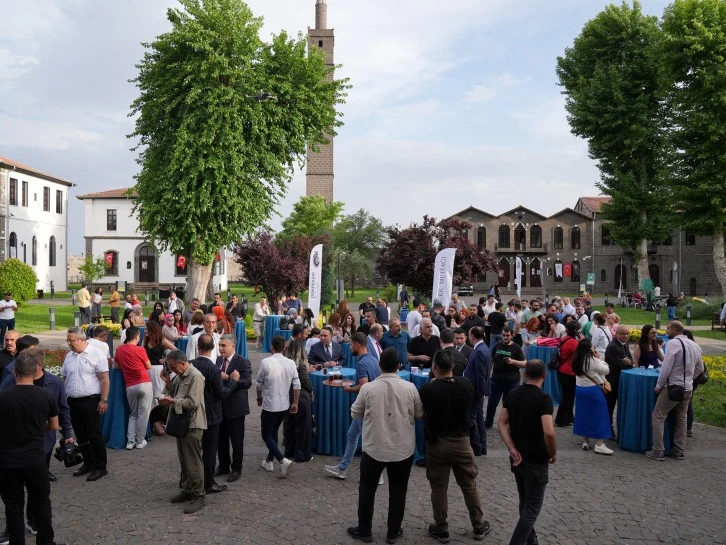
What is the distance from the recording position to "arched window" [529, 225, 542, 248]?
200ft

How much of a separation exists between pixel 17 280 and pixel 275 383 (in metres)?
29.1

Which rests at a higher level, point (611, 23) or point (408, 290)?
point (611, 23)

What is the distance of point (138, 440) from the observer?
8.83m

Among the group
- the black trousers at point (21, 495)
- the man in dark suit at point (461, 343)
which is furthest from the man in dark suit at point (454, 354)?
the black trousers at point (21, 495)

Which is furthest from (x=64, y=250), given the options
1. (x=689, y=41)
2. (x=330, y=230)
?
(x=689, y=41)

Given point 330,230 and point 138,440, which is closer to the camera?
point 138,440

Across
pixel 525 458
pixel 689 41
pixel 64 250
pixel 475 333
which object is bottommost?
pixel 525 458

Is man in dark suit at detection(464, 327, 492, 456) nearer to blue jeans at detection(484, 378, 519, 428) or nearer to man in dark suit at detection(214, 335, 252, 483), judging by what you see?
blue jeans at detection(484, 378, 519, 428)

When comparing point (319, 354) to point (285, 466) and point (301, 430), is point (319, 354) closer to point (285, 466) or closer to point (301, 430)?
point (301, 430)

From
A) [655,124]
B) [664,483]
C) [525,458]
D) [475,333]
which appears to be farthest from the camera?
[655,124]

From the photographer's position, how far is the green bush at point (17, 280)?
30656 millimetres

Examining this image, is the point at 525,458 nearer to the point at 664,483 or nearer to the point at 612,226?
the point at 664,483

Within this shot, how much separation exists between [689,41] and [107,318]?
30.4 metres

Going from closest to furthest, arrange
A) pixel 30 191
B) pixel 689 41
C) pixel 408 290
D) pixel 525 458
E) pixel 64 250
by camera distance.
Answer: pixel 525 458, pixel 689 41, pixel 408 290, pixel 30 191, pixel 64 250
